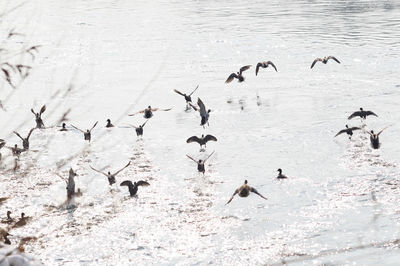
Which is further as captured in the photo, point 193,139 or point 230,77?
point 230,77

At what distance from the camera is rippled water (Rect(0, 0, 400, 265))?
46.1 feet

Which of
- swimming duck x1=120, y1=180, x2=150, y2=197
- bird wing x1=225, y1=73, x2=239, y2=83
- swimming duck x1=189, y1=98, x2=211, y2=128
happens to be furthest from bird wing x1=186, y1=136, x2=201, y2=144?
bird wing x1=225, y1=73, x2=239, y2=83

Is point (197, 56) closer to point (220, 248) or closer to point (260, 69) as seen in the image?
point (260, 69)

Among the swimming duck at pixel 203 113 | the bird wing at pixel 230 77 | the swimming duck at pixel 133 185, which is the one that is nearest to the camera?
the swimming duck at pixel 133 185

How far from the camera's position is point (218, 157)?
69.3 ft

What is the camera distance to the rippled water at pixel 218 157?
1406 centimetres

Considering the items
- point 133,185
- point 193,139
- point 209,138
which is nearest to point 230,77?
point 209,138

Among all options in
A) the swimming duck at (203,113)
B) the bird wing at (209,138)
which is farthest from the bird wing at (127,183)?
the swimming duck at (203,113)

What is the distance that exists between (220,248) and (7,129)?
1455 centimetres

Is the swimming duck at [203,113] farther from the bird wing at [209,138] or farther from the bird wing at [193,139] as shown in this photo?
the bird wing at [193,139]

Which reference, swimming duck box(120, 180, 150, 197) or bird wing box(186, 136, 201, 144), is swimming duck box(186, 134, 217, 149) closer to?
bird wing box(186, 136, 201, 144)

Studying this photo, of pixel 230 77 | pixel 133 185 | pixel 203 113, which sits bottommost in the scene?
pixel 133 185

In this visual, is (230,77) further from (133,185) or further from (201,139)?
(133,185)

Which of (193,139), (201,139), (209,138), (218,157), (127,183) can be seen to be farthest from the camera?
(209,138)
